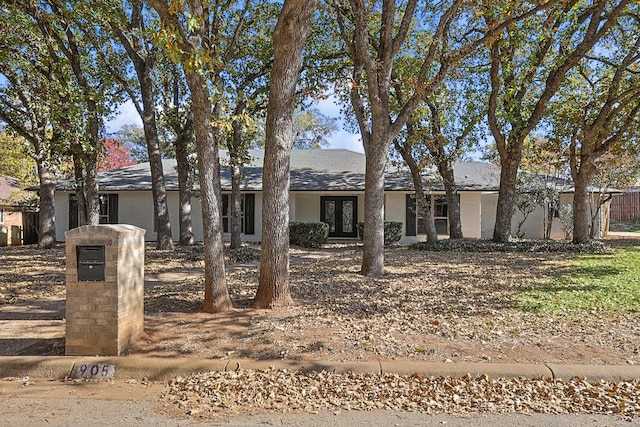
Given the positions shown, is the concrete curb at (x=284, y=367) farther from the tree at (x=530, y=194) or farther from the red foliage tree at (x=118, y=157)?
the red foliage tree at (x=118, y=157)

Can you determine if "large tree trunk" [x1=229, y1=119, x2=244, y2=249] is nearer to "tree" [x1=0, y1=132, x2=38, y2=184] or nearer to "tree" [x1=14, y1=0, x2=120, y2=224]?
"tree" [x1=14, y1=0, x2=120, y2=224]

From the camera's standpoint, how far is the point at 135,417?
3553 millimetres

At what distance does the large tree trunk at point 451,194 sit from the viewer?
55.1ft

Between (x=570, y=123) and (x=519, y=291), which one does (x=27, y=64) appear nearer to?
(x=519, y=291)

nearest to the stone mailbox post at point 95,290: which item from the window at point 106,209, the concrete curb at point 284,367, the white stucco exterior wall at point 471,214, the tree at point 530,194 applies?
the concrete curb at point 284,367

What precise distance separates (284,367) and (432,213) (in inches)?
631

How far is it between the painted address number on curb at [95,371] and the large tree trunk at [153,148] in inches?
407

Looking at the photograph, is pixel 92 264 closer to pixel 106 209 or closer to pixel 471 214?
pixel 106 209

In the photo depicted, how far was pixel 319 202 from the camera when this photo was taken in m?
20.8

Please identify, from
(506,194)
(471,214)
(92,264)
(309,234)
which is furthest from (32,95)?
(471,214)

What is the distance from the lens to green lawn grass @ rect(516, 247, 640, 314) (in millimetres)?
6691

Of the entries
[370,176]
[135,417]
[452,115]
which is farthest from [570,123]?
[135,417]

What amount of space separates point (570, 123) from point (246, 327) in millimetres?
14955

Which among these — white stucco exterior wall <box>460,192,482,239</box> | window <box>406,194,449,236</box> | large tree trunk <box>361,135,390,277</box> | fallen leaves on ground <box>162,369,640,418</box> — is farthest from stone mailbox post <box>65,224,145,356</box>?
white stucco exterior wall <box>460,192,482,239</box>
